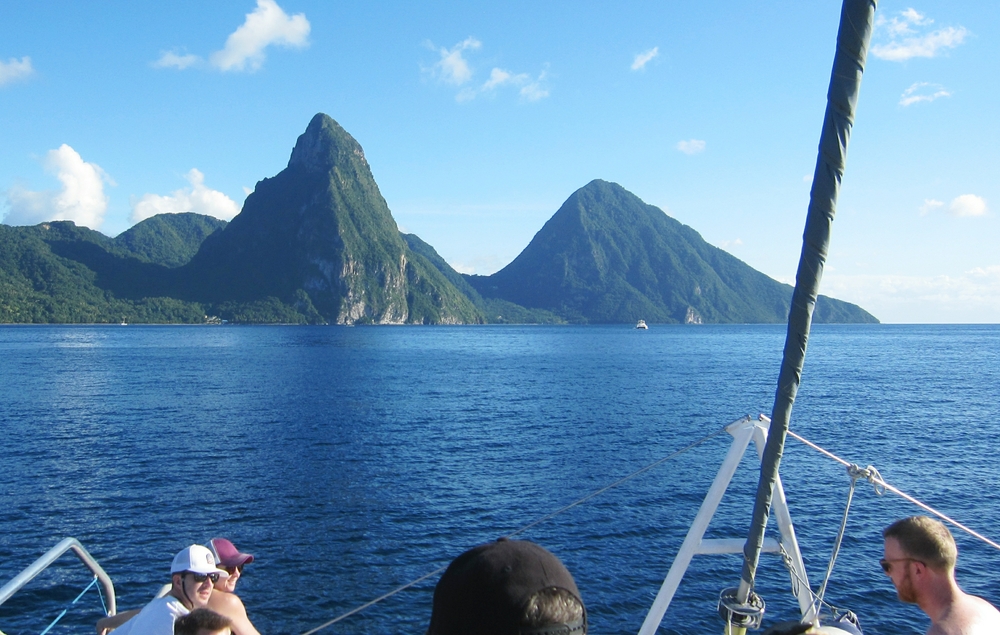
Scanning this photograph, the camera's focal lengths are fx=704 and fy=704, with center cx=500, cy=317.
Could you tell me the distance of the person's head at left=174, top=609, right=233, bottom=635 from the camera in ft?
13.0

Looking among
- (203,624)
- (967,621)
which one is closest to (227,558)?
(203,624)

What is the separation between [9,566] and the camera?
19.4 m

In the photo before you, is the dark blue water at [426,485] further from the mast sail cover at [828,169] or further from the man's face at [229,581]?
the mast sail cover at [828,169]

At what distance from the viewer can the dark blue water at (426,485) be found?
1895 cm

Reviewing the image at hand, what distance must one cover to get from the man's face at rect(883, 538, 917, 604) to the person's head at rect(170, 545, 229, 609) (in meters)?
5.17

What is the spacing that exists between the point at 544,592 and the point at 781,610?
1864 centimetres

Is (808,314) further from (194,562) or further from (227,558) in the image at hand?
(227,558)

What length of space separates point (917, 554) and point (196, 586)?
5.48m

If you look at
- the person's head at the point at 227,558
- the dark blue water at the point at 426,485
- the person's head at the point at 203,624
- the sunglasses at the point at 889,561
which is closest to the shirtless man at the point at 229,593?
the person's head at the point at 227,558

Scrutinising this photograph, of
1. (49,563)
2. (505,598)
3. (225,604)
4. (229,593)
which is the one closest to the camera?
(505,598)

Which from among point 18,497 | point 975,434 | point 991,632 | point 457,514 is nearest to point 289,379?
point 18,497

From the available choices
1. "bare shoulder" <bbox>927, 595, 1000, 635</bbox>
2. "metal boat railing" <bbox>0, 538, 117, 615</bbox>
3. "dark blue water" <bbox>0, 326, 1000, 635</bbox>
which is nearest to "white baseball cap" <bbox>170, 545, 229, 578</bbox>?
"metal boat railing" <bbox>0, 538, 117, 615</bbox>

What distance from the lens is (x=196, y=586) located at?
605 centimetres

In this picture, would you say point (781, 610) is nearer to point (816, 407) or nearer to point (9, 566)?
point (9, 566)
